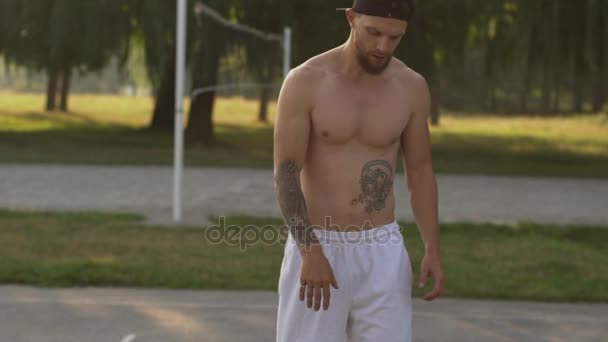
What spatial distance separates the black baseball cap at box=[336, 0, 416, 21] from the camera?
3236 millimetres

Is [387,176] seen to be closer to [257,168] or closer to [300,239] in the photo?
[300,239]

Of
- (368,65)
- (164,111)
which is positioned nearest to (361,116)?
(368,65)

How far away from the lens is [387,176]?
11.7ft

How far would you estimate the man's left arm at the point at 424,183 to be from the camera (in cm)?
358

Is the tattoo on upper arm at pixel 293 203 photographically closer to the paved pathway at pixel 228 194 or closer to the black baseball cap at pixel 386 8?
the black baseball cap at pixel 386 8

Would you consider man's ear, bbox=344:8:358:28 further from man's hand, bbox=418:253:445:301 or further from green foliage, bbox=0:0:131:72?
green foliage, bbox=0:0:131:72

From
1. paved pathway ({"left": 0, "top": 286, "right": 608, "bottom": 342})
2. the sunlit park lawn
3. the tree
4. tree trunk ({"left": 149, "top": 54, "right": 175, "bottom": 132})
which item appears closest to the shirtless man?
paved pathway ({"left": 0, "top": 286, "right": 608, "bottom": 342})

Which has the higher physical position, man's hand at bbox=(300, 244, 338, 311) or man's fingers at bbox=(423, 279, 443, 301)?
man's hand at bbox=(300, 244, 338, 311)

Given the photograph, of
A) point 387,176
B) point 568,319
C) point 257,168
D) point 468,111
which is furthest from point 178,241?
point 468,111

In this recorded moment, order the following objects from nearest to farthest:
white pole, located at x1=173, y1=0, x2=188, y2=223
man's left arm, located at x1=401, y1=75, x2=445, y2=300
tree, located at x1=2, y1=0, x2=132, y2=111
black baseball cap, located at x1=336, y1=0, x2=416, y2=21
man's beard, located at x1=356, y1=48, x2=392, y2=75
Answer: black baseball cap, located at x1=336, y1=0, x2=416, y2=21 → man's beard, located at x1=356, y1=48, x2=392, y2=75 → man's left arm, located at x1=401, y1=75, x2=445, y2=300 → white pole, located at x1=173, y1=0, x2=188, y2=223 → tree, located at x1=2, y1=0, x2=132, y2=111

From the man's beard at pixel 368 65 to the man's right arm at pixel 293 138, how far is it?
168 millimetres

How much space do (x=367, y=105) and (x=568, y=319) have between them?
3.74m

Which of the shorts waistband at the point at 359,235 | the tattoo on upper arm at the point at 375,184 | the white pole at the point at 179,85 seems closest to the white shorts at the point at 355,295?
the shorts waistband at the point at 359,235

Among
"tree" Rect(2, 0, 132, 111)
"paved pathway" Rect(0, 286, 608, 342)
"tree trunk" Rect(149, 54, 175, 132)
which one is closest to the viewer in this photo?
"paved pathway" Rect(0, 286, 608, 342)
